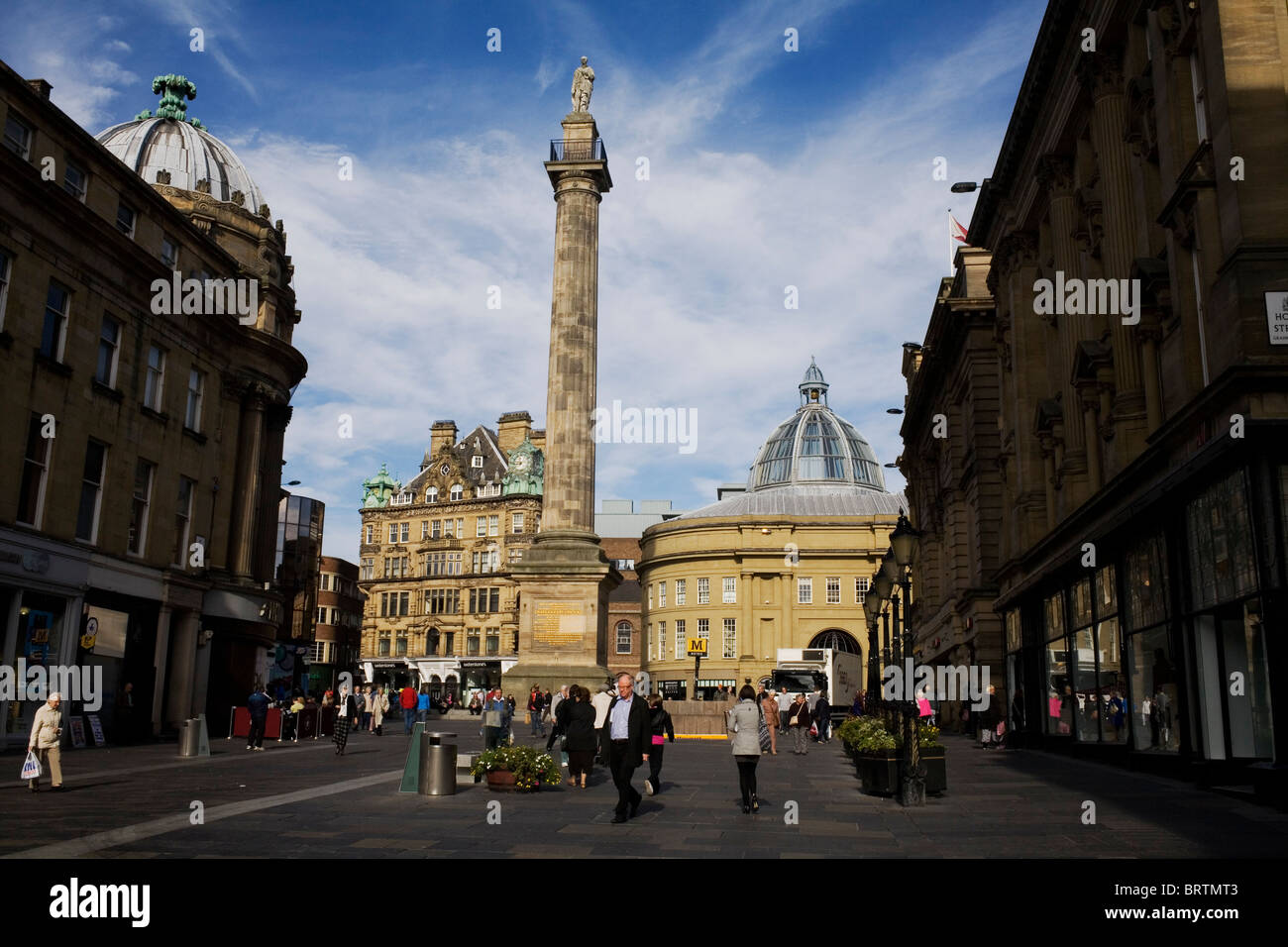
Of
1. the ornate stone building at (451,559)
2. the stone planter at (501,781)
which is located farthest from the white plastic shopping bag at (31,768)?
the ornate stone building at (451,559)

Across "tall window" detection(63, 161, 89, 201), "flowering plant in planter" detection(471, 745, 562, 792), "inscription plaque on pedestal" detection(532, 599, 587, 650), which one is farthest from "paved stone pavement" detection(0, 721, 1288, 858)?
"inscription plaque on pedestal" detection(532, 599, 587, 650)

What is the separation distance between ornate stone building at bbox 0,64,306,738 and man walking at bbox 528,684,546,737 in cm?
1063

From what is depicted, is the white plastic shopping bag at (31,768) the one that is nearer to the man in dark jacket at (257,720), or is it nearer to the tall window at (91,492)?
the man in dark jacket at (257,720)

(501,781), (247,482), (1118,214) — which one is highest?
(1118,214)

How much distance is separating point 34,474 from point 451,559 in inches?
3327

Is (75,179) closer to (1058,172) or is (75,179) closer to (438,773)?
(438,773)

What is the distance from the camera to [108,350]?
3195 centimetres

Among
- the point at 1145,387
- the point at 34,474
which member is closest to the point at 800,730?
the point at 1145,387

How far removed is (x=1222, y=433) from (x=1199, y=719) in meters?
5.64

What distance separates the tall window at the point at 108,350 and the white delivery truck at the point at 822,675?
31588mm

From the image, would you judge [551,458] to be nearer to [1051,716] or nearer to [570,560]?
[570,560]
